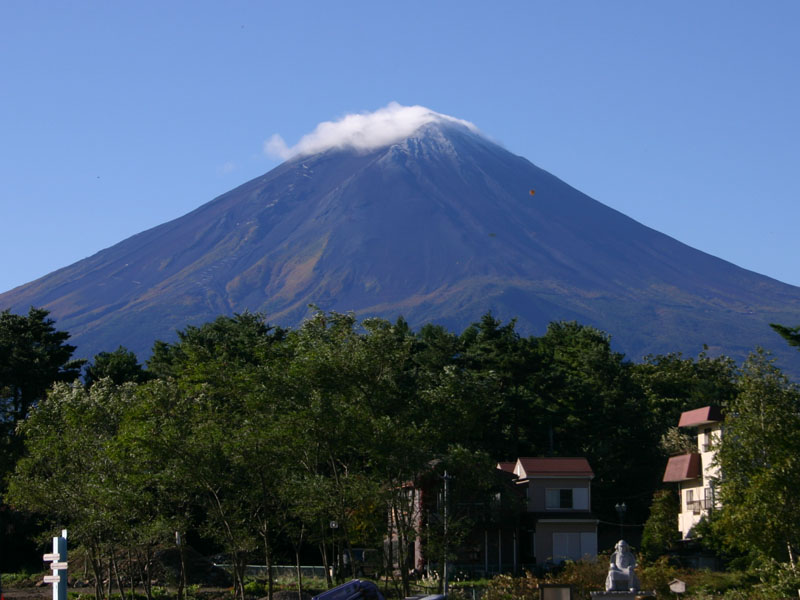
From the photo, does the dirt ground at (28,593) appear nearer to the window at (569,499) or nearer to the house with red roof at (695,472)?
the window at (569,499)

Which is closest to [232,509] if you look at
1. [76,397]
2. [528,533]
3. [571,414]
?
[76,397]

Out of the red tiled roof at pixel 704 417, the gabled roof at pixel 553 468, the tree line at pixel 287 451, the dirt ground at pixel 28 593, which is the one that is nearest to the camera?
the tree line at pixel 287 451

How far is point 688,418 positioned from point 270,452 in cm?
2728

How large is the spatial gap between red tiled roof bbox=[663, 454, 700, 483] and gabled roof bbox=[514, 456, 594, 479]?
13.8ft

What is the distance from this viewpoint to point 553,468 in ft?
192

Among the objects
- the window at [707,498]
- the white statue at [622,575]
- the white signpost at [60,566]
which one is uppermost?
the white signpost at [60,566]

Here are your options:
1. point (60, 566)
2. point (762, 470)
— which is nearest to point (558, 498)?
point (762, 470)

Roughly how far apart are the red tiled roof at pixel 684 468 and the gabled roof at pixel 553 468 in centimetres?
421

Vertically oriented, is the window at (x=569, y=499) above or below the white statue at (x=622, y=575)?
above

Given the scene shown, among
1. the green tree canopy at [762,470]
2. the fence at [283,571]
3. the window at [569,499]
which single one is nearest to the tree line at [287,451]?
the green tree canopy at [762,470]

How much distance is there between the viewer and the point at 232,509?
41.4 metres

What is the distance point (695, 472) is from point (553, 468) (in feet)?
23.5

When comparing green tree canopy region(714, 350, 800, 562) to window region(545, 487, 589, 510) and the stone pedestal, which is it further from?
window region(545, 487, 589, 510)

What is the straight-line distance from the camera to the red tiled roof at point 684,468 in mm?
56938
